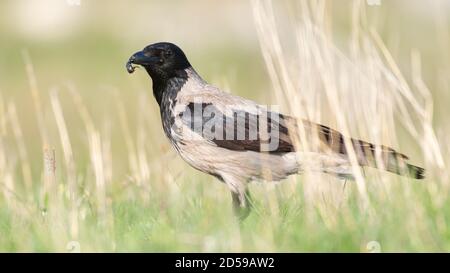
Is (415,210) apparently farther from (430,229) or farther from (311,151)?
(311,151)

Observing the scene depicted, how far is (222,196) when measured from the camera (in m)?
7.15

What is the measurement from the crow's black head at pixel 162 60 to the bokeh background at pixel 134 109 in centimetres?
34

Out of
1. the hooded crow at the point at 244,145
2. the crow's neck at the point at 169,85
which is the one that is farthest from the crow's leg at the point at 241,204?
the crow's neck at the point at 169,85

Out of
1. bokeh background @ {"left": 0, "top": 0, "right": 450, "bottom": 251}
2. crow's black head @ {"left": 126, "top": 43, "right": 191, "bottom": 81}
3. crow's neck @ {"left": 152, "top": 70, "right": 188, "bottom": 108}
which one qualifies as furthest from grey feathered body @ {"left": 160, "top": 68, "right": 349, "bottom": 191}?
crow's black head @ {"left": 126, "top": 43, "right": 191, "bottom": 81}

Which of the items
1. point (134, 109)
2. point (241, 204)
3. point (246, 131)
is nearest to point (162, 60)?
point (246, 131)

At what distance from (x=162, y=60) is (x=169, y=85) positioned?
0.21 m

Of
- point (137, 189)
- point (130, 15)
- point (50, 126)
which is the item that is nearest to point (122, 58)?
point (130, 15)

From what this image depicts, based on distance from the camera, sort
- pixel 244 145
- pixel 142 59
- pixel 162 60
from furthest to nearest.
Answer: pixel 162 60
pixel 142 59
pixel 244 145

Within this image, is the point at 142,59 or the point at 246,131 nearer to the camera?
the point at 246,131

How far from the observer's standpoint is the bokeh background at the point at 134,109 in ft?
18.4

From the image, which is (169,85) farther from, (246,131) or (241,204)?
(241,204)

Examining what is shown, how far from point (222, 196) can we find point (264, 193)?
45 cm

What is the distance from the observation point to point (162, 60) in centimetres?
748

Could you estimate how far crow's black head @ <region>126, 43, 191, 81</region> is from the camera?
24.3 feet
